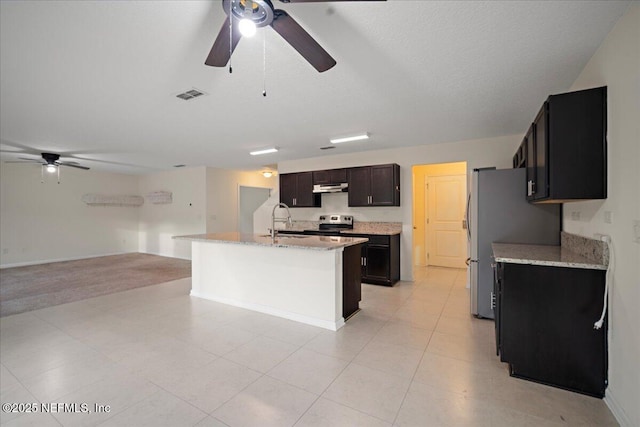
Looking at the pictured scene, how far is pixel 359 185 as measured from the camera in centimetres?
518

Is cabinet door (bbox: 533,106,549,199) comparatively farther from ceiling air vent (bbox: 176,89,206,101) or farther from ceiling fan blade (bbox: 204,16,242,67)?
ceiling air vent (bbox: 176,89,206,101)

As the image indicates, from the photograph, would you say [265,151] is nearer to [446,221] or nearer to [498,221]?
[498,221]

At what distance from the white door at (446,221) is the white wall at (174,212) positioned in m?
5.70

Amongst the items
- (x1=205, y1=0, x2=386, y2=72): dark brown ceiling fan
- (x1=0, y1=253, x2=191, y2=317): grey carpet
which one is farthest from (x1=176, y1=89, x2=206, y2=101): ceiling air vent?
(x1=0, y1=253, x2=191, y2=317): grey carpet

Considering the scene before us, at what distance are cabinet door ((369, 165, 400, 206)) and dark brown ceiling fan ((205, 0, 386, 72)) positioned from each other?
10.9 ft

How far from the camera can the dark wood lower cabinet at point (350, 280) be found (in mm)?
3148

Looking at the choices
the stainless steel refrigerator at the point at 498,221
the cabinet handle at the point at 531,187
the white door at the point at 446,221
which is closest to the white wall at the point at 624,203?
the cabinet handle at the point at 531,187

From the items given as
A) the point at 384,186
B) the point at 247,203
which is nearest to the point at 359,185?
the point at 384,186

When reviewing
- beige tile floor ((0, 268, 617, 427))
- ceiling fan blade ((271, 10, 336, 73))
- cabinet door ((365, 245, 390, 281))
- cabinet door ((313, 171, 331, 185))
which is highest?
ceiling fan blade ((271, 10, 336, 73))

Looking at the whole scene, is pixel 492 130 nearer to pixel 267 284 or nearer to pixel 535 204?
pixel 535 204

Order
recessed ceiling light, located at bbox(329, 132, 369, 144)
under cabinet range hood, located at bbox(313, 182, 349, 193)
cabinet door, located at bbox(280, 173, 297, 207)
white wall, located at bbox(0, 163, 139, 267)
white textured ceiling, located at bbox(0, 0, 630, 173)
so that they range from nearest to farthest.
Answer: white textured ceiling, located at bbox(0, 0, 630, 173)
recessed ceiling light, located at bbox(329, 132, 369, 144)
under cabinet range hood, located at bbox(313, 182, 349, 193)
cabinet door, located at bbox(280, 173, 297, 207)
white wall, located at bbox(0, 163, 139, 267)

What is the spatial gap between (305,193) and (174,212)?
4487 millimetres

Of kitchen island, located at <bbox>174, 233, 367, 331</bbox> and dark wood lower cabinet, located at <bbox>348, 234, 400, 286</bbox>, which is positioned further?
dark wood lower cabinet, located at <bbox>348, 234, 400, 286</bbox>

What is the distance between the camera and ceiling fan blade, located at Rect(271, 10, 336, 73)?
1.40 metres
